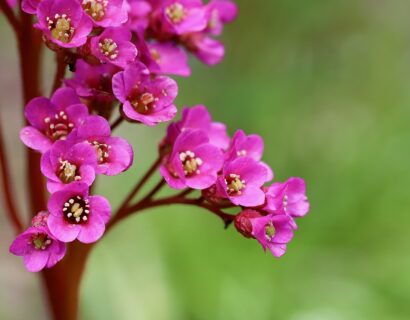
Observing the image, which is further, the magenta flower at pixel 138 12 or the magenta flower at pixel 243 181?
the magenta flower at pixel 138 12

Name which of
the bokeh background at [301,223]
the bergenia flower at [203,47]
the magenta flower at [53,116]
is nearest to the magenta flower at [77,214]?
the magenta flower at [53,116]

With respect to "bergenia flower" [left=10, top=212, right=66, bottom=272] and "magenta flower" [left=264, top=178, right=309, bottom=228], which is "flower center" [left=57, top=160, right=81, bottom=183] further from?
"magenta flower" [left=264, top=178, right=309, bottom=228]

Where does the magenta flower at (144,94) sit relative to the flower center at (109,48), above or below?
below

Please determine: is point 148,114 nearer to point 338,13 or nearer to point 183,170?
point 183,170

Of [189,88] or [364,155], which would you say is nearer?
[364,155]

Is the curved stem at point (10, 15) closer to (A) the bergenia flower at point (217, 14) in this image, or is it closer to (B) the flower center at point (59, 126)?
(B) the flower center at point (59, 126)

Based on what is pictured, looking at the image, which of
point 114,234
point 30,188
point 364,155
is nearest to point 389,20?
point 364,155

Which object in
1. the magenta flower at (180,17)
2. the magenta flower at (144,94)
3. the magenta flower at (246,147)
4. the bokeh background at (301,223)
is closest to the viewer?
the magenta flower at (144,94)
